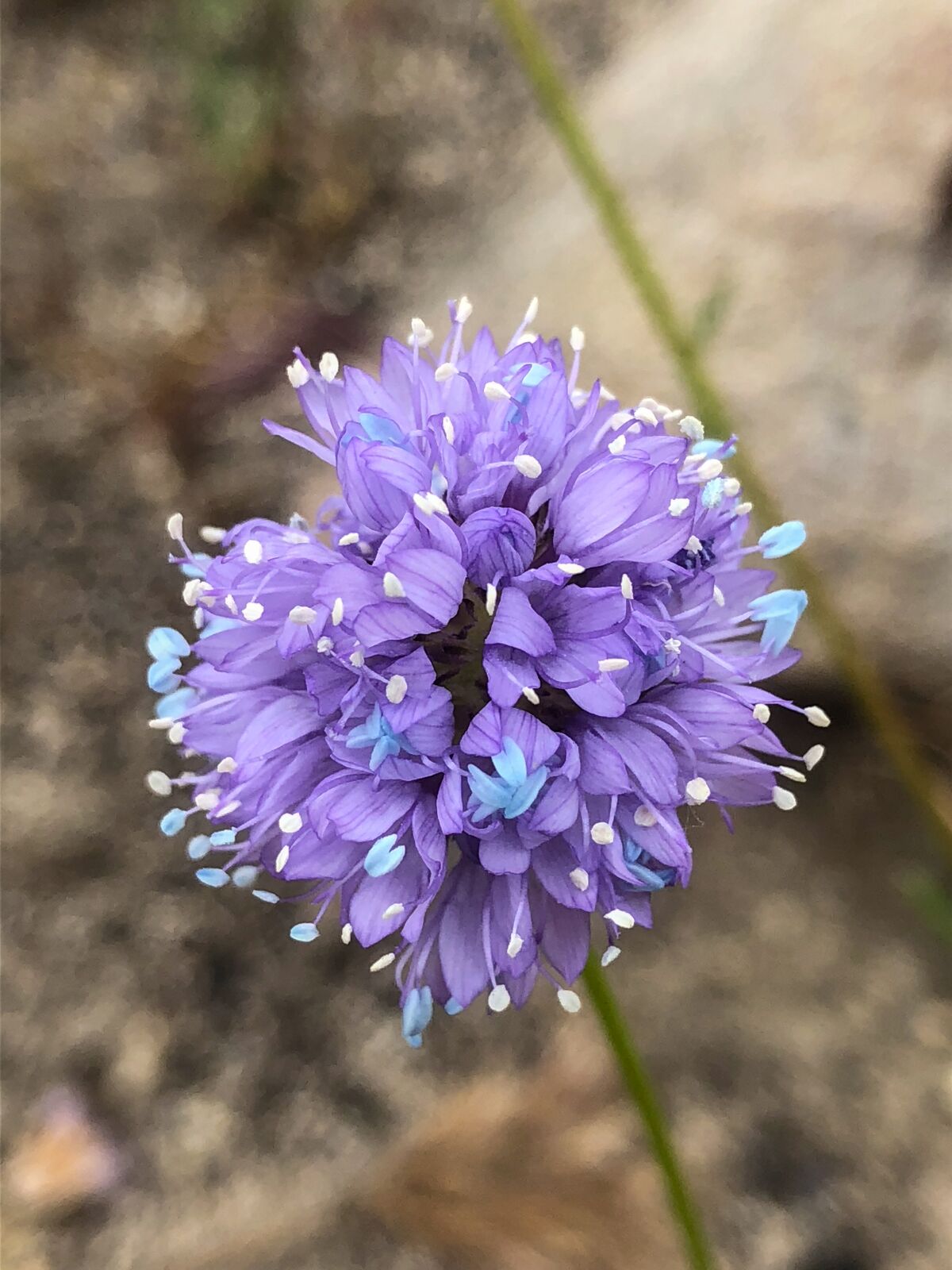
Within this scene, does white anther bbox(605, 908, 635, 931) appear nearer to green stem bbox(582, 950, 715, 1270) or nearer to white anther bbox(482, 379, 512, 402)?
green stem bbox(582, 950, 715, 1270)

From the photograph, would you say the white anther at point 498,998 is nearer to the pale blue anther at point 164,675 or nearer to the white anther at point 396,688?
the white anther at point 396,688

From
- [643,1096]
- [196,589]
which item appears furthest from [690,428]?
[643,1096]

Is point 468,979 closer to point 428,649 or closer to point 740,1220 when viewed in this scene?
point 428,649

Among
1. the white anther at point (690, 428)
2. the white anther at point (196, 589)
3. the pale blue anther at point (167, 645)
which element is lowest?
the white anther at point (690, 428)

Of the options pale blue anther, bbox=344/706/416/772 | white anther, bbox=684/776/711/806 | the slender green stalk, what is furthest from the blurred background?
pale blue anther, bbox=344/706/416/772

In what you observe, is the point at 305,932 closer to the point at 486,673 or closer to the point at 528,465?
the point at 486,673

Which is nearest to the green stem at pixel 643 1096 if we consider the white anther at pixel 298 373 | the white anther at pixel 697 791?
the white anther at pixel 697 791
